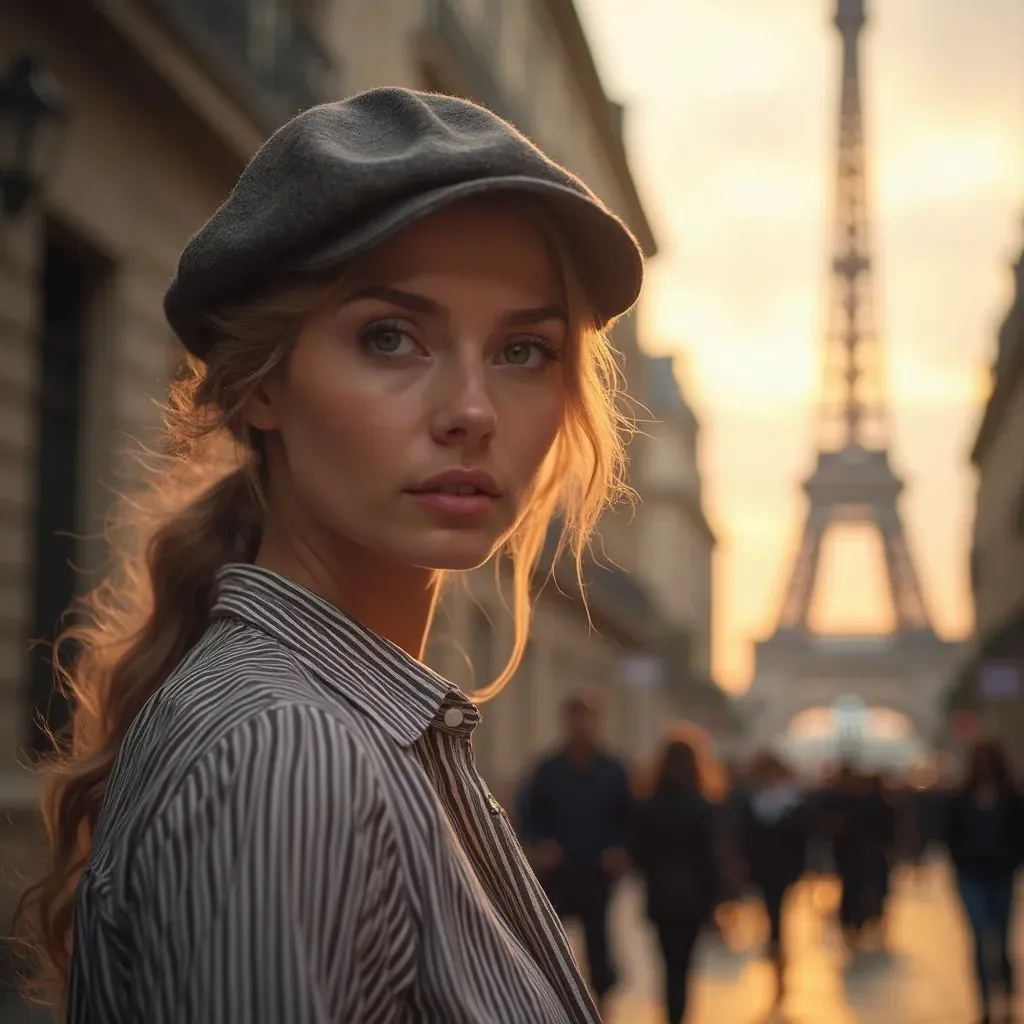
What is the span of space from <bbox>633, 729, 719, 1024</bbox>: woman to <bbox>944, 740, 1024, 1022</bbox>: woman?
1.58 m

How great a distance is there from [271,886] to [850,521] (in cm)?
9306

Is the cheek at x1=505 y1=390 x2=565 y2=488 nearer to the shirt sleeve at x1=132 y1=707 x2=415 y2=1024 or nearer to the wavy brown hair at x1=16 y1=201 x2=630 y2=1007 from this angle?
the wavy brown hair at x1=16 y1=201 x2=630 y2=1007

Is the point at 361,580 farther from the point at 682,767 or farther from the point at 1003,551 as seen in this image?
the point at 1003,551

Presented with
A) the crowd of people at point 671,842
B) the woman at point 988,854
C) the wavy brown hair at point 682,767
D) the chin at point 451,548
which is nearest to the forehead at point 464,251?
the chin at point 451,548

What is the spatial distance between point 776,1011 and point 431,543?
35.8ft

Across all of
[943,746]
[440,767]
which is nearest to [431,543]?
[440,767]

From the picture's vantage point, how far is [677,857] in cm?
1066

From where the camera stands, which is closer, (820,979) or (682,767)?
(682,767)

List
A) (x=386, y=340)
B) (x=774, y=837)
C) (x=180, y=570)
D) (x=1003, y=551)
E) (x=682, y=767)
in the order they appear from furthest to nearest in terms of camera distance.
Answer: (x=1003, y=551) < (x=774, y=837) < (x=682, y=767) < (x=180, y=570) < (x=386, y=340)

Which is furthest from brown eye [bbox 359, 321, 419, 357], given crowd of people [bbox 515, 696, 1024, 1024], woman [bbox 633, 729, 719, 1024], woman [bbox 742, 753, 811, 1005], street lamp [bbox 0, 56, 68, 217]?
woman [bbox 742, 753, 811, 1005]

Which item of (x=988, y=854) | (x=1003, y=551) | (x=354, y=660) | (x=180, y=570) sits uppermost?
(x=1003, y=551)

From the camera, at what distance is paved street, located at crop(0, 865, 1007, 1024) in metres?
11.7

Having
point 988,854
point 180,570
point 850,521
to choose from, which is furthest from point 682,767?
point 850,521

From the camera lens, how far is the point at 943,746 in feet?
314
